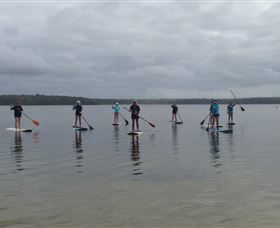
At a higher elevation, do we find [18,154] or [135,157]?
[18,154]

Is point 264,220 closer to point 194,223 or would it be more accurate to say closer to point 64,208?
point 194,223

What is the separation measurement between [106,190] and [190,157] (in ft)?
22.6

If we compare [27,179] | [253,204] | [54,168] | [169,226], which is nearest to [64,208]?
[169,226]

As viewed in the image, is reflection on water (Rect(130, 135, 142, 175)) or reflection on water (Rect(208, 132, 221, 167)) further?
reflection on water (Rect(208, 132, 221, 167))

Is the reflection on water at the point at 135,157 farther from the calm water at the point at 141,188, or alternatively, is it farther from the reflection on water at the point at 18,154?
the reflection on water at the point at 18,154

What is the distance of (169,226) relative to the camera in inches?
316

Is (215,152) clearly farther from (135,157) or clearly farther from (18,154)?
(18,154)

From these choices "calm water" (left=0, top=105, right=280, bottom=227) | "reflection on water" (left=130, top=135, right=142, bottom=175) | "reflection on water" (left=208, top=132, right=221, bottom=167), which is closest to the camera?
"calm water" (left=0, top=105, right=280, bottom=227)

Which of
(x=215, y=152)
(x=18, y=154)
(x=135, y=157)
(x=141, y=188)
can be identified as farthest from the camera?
(x=215, y=152)

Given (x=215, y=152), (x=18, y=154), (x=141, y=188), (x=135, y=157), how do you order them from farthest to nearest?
1. (x=215, y=152)
2. (x=18, y=154)
3. (x=135, y=157)
4. (x=141, y=188)

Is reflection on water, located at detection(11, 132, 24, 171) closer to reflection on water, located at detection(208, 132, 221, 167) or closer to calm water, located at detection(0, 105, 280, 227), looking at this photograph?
calm water, located at detection(0, 105, 280, 227)

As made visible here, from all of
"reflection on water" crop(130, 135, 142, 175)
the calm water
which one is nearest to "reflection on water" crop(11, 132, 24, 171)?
the calm water

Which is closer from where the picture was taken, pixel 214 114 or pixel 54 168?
pixel 54 168

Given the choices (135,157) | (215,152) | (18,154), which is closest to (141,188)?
(135,157)
